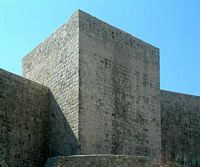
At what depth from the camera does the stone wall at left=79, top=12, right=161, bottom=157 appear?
13.4 m

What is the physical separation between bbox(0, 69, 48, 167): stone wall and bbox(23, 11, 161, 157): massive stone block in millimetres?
408

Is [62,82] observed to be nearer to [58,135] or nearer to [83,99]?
[83,99]

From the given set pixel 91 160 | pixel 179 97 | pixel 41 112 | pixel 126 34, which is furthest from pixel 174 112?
pixel 91 160

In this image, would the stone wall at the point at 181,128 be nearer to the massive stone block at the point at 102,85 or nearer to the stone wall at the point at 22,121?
the massive stone block at the point at 102,85

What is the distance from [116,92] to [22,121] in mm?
2836

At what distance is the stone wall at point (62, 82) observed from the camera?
13344 mm

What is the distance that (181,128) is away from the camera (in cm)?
1950

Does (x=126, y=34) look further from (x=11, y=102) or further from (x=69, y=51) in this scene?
(x=11, y=102)

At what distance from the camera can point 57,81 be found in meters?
14.4

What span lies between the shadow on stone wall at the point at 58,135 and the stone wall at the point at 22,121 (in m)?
0.20

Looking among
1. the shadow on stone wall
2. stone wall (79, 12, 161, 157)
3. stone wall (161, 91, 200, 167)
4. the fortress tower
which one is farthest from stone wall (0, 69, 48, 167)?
stone wall (161, 91, 200, 167)

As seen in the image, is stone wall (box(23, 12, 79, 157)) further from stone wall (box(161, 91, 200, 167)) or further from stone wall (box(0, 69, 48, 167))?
stone wall (box(161, 91, 200, 167))

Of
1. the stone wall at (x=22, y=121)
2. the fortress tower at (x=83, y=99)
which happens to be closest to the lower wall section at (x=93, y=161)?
the fortress tower at (x=83, y=99)

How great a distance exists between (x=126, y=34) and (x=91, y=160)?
5270 millimetres
